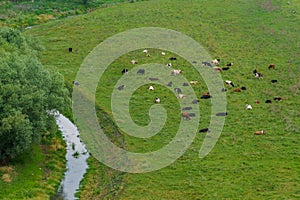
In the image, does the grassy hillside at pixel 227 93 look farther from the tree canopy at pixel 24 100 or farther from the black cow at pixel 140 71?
the tree canopy at pixel 24 100

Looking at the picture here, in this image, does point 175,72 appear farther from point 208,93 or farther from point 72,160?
point 72,160

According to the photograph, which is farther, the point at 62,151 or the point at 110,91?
the point at 110,91

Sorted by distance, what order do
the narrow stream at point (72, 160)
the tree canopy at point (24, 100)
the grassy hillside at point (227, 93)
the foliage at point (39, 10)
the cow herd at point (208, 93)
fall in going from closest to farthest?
the grassy hillside at point (227, 93) < the tree canopy at point (24, 100) < the narrow stream at point (72, 160) < the cow herd at point (208, 93) < the foliage at point (39, 10)

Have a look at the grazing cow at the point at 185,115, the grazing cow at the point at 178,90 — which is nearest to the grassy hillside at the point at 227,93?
the grazing cow at the point at 185,115

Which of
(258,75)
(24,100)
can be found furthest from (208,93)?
(24,100)

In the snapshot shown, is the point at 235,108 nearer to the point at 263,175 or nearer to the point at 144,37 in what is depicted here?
the point at 263,175

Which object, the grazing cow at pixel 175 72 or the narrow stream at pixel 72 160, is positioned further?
the grazing cow at pixel 175 72

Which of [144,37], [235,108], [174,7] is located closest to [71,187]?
[235,108]
